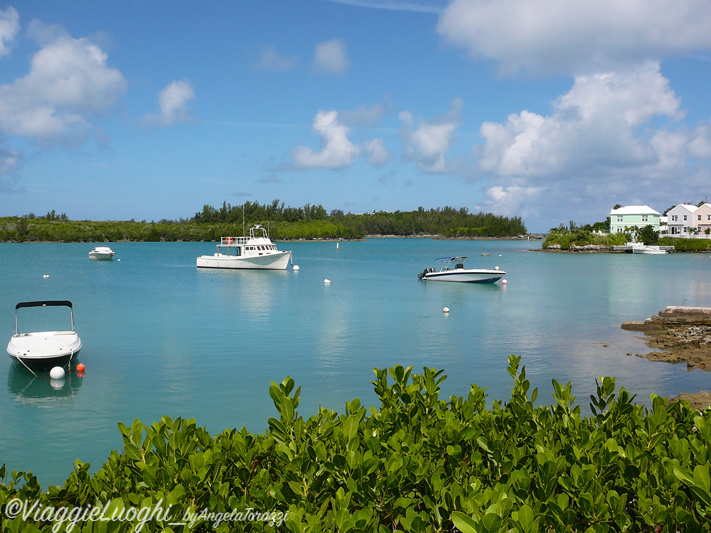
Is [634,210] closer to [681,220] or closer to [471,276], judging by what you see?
[681,220]

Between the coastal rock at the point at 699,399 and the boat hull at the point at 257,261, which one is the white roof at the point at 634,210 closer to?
the boat hull at the point at 257,261

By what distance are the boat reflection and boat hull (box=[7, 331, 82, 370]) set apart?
0.51 metres

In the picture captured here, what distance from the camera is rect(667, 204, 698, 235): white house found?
13850 cm

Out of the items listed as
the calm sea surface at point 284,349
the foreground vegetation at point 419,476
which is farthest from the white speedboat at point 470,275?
the foreground vegetation at point 419,476

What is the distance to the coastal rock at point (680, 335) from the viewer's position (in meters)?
22.7

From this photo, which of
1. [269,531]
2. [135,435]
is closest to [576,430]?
[269,531]

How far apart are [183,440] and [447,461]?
2.23 metres

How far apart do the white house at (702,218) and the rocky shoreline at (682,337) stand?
124134 mm

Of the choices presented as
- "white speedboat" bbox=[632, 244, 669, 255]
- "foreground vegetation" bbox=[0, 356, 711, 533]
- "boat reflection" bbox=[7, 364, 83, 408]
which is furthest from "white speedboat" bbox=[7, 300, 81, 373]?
"white speedboat" bbox=[632, 244, 669, 255]

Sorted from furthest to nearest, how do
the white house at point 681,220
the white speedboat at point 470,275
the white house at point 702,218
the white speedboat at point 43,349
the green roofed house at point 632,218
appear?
the green roofed house at point 632,218
the white house at point 681,220
the white house at point 702,218
the white speedboat at point 470,275
the white speedboat at point 43,349

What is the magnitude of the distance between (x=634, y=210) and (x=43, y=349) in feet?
518

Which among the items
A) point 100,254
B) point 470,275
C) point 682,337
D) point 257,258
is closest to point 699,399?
point 682,337

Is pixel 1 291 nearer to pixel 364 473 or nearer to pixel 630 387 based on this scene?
pixel 630 387

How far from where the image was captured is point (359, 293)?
169 feet
